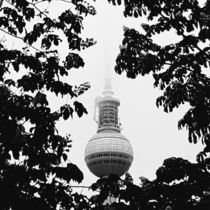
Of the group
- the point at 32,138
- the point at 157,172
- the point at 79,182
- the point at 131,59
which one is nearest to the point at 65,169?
the point at 79,182

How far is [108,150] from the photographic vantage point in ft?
418

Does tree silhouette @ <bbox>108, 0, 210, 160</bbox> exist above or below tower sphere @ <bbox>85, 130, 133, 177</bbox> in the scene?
below

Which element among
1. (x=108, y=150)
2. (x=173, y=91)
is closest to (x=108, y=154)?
Result: (x=108, y=150)

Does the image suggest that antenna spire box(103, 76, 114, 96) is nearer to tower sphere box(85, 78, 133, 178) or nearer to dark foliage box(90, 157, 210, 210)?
tower sphere box(85, 78, 133, 178)

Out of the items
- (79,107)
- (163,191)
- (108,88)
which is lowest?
(163,191)

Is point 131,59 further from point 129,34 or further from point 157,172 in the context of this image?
point 157,172

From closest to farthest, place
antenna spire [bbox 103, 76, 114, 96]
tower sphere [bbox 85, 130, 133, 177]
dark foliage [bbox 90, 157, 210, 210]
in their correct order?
dark foliage [bbox 90, 157, 210, 210] → tower sphere [bbox 85, 130, 133, 177] → antenna spire [bbox 103, 76, 114, 96]

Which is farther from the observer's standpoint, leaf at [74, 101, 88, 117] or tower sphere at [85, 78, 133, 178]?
tower sphere at [85, 78, 133, 178]

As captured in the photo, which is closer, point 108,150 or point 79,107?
point 79,107

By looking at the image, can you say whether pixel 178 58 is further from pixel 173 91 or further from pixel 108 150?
pixel 108 150

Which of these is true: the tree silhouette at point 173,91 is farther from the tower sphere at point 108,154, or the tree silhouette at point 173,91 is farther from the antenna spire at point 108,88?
the antenna spire at point 108,88

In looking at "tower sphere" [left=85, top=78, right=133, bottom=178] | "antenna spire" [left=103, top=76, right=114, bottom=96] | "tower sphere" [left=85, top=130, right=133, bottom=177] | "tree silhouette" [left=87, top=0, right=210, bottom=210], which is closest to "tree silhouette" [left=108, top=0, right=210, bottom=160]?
"tree silhouette" [left=87, top=0, right=210, bottom=210]

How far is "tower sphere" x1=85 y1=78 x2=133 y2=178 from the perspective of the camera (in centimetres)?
12406

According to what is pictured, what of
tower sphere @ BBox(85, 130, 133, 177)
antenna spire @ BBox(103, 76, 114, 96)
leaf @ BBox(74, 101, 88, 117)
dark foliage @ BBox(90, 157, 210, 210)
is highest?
antenna spire @ BBox(103, 76, 114, 96)
